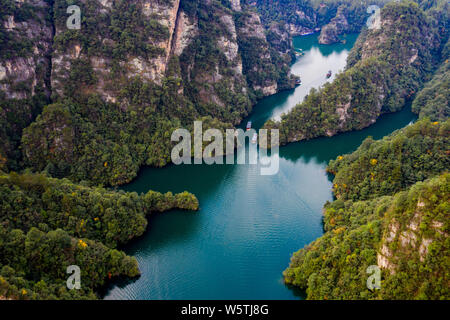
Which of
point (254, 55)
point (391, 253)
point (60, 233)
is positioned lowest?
point (391, 253)

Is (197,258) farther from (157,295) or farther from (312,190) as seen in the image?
(312,190)

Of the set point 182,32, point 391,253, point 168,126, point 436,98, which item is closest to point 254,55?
point 182,32

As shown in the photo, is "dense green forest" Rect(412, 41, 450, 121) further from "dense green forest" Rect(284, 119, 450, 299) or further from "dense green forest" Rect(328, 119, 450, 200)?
"dense green forest" Rect(284, 119, 450, 299)

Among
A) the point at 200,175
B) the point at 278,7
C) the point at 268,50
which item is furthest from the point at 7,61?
the point at 278,7

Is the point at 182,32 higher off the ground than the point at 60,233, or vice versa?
the point at 182,32
